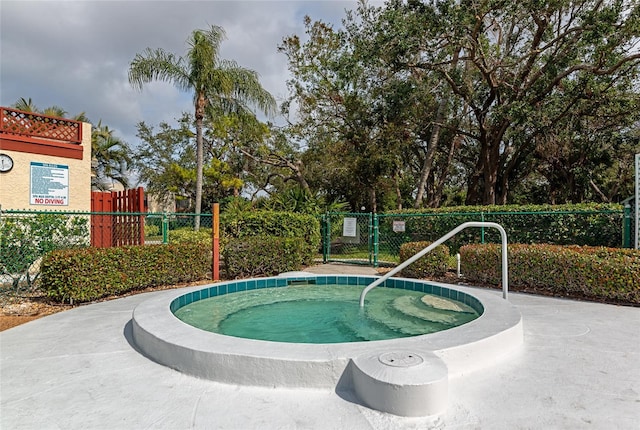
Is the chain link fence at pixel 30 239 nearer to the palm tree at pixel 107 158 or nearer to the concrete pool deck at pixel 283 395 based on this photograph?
the concrete pool deck at pixel 283 395

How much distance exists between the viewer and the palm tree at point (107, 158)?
23484 mm

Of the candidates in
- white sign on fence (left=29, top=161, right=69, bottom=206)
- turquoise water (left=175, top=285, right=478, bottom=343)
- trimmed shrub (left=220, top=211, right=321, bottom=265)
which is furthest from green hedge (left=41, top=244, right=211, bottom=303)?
white sign on fence (left=29, top=161, right=69, bottom=206)

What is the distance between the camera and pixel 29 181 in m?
8.66

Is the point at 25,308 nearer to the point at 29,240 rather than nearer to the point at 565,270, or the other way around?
the point at 29,240

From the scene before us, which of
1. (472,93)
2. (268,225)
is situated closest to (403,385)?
(268,225)

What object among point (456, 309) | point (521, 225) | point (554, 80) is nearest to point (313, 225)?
point (521, 225)

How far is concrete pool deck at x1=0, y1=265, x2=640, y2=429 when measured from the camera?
7.32 feet

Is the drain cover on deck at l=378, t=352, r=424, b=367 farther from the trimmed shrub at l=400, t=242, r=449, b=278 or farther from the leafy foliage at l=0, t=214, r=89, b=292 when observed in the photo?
the leafy foliage at l=0, t=214, r=89, b=292

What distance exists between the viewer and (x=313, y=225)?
1142 cm

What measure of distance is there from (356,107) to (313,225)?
708 centimetres

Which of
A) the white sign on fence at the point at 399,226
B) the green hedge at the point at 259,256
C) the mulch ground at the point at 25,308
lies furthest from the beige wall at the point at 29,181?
the white sign on fence at the point at 399,226

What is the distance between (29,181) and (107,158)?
1773 centimetres

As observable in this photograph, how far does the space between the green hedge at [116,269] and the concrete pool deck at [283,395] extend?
2.06 m

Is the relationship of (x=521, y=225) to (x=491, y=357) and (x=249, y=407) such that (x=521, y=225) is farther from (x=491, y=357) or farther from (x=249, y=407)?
(x=249, y=407)
